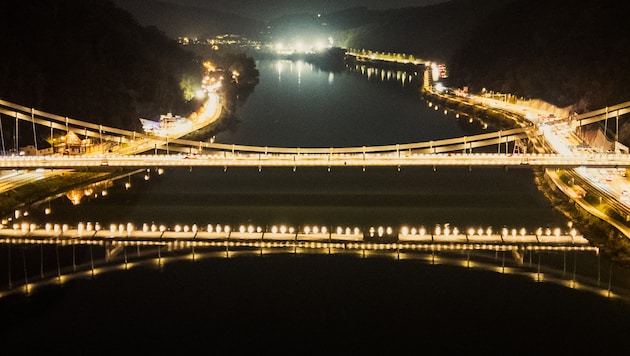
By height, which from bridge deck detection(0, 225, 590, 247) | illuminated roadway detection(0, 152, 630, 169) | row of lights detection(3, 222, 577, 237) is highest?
illuminated roadway detection(0, 152, 630, 169)

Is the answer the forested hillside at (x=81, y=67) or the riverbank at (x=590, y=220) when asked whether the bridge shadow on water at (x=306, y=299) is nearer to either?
the riverbank at (x=590, y=220)

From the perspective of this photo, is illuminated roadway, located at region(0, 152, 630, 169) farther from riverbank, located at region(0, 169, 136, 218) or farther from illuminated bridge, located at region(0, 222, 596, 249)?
illuminated bridge, located at region(0, 222, 596, 249)

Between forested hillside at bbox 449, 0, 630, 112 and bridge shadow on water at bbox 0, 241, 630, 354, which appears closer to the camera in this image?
bridge shadow on water at bbox 0, 241, 630, 354

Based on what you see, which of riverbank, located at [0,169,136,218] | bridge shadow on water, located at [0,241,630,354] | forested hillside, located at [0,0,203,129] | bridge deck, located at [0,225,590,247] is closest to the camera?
bridge shadow on water, located at [0,241,630,354]

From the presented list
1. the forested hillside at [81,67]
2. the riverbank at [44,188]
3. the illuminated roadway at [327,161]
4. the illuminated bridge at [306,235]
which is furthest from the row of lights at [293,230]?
the forested hillside at [81,67]

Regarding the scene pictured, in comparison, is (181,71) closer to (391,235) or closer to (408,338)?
(391,235)

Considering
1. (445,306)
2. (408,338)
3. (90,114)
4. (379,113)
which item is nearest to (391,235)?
(445,306)

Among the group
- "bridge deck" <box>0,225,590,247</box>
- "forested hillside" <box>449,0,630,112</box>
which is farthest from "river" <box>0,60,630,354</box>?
"forested hillside" <box>449,0,630,112</box>
